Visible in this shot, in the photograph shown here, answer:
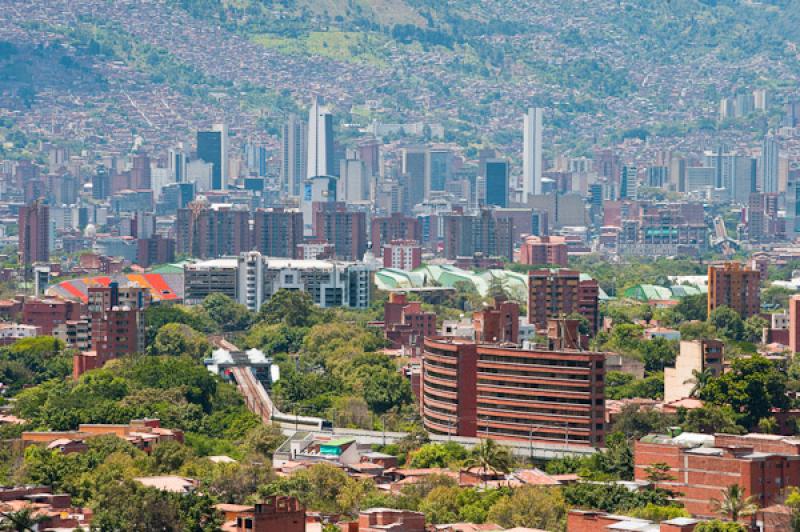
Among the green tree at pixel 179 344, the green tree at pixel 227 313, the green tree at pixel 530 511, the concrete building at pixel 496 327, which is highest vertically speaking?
the concrete building at pixel 496 327

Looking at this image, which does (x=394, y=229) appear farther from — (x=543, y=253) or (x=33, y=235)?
(x=33, y=235)

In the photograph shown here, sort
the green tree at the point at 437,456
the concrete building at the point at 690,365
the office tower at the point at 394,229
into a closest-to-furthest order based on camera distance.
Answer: the green tree at the point at 437,456, the concrete building at the point at 690,365, the office tower at the point at 394,229

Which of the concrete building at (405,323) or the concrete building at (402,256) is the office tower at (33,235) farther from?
the concrete building at (405,323)

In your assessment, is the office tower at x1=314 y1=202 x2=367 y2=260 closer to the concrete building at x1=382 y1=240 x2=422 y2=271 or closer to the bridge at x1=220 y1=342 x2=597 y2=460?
the concrete building at x1=382 y1=240 x2=422 y2=271

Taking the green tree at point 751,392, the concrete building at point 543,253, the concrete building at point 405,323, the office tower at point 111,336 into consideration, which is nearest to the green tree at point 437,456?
the green tree at point 751,392

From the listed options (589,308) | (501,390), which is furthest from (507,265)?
(501,390)

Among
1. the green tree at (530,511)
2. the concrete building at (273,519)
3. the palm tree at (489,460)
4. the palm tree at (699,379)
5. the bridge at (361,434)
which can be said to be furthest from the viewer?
the palm tree at (699,379)
